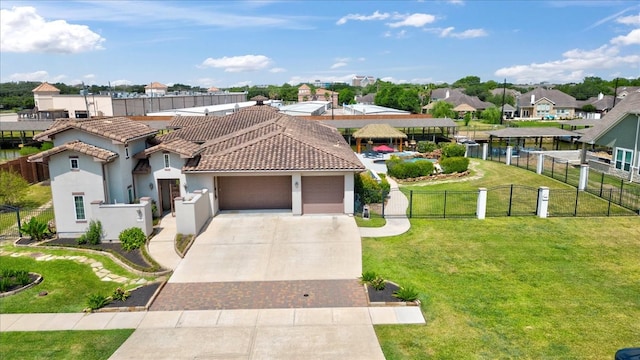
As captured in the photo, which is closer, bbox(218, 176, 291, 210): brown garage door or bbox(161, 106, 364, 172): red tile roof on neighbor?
bbox(161, 106, 364, 172): red tile roof on neighbor

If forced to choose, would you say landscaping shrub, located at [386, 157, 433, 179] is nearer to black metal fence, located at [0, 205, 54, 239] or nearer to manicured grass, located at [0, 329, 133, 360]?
black metal fence, located at [0, 205, 54, 239]

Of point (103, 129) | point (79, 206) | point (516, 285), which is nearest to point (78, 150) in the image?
point (103, 129)

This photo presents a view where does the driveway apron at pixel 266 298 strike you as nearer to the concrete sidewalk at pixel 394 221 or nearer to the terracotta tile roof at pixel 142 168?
the concrete sidewalk at pixel 394 221

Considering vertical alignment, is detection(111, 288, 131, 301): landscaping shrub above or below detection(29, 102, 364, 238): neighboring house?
below

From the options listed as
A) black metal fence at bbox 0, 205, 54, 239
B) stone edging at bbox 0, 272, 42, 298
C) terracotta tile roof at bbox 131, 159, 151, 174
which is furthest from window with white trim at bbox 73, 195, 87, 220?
stone edging at bbox 0, 272, 42, 298

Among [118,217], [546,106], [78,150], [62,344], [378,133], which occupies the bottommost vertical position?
[62,344]

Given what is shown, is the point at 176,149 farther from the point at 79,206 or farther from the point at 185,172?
the point at 79,206

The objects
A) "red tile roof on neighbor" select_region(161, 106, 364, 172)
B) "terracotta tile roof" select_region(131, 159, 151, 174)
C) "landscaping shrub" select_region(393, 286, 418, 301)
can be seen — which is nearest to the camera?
"landscaping shrub" select_region(393, 286, 418, 301)

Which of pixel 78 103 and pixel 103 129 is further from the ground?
pixel 78 103
